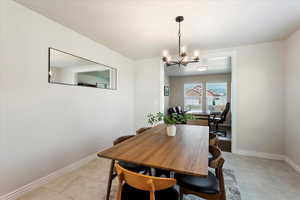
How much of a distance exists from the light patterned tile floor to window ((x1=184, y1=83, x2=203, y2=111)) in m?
4.78

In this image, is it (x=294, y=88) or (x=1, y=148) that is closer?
(x=1, y=148)

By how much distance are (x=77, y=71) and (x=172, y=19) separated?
1.89m

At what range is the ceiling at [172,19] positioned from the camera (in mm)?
1771

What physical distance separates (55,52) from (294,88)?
167 inches

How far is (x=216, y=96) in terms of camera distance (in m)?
6.98

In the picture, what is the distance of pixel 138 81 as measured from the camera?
430 cm

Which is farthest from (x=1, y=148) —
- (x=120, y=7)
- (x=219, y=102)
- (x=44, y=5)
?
(x=219, y=102)

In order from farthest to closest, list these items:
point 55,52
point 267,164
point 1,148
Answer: point 267,164
point 55,52
point 1,148

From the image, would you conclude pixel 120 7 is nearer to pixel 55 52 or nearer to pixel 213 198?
pixel 55 52

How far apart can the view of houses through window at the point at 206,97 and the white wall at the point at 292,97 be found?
4.19 metres

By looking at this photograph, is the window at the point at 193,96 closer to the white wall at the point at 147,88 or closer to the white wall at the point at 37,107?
the white wall at the point at 147,88

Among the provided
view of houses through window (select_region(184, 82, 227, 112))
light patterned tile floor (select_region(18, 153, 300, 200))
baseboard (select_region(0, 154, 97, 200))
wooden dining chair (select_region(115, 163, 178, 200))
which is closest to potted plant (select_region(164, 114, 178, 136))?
wooden dining chair (select_region(115, 163, 178, 200))

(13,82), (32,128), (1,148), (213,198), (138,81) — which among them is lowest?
(213,198)

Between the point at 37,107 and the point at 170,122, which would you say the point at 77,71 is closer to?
the point at 37,107
